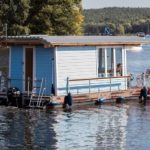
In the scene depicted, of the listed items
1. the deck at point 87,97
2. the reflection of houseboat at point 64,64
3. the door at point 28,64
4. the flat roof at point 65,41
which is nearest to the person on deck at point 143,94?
the deck at point 87,97

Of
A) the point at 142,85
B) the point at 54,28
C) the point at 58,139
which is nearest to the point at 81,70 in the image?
the point at 142,85

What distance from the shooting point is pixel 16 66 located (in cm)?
3416

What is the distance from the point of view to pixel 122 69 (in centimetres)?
3659

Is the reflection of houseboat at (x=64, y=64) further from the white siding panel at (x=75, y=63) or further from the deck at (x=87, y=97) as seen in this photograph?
the deck at (x=87, y=97)

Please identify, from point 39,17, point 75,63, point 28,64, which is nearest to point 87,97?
point 75,63

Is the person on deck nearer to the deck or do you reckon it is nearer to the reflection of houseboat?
the deck

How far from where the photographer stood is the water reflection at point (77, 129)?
23656 millimetres

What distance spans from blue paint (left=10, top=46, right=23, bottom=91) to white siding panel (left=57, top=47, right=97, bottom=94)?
2425mm

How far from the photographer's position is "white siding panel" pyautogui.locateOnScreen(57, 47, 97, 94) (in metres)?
32.9

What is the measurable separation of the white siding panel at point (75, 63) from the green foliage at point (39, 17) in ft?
72.4

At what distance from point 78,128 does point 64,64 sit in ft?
21.7

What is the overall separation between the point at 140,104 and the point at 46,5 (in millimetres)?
24343

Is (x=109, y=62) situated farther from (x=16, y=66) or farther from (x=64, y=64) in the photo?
(x=16, y=66)

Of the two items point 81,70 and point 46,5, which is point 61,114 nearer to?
point 81,70
